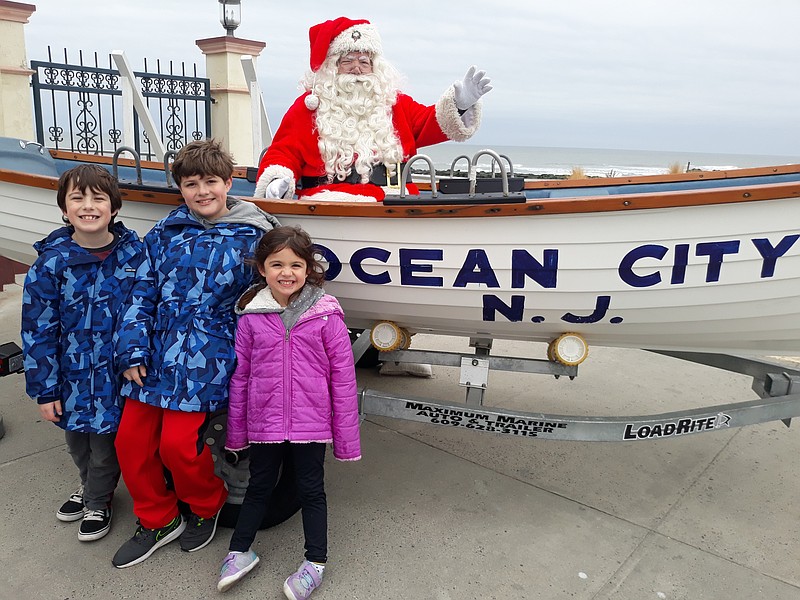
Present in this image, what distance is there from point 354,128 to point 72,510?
6.33 ft

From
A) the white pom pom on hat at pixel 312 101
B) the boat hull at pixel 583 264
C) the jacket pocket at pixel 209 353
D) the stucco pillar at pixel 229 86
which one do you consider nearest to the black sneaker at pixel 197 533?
the jacket pocket at pixel 209 353

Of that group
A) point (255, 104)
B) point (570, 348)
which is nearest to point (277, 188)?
point (570, 348)

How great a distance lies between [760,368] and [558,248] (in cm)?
109

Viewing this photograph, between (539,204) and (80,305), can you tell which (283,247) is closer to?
(80,305)

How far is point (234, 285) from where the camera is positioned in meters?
2.04

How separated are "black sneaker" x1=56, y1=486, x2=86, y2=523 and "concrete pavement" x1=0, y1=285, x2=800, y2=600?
3 centimetres

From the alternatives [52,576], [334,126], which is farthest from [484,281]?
[52,576]

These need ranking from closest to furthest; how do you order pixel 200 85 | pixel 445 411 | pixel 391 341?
pixel 445 411 < pixel 391 341 < pixel 200 85

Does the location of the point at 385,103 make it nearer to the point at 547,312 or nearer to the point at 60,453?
the point at 547,312

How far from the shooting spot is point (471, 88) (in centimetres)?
274

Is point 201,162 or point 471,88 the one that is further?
point 471,88

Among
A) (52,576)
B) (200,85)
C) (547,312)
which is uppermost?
(200,85)

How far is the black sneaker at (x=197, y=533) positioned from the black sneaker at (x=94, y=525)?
30 cm

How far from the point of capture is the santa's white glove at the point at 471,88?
270 cm
